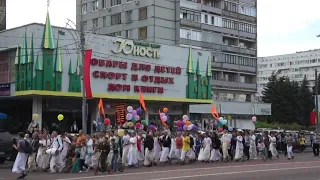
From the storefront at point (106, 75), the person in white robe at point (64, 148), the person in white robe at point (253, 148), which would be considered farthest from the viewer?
the storefront at point (106, 75)

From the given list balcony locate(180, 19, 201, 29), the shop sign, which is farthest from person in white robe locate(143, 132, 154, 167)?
balcony locate(180, 19, 201, 29)

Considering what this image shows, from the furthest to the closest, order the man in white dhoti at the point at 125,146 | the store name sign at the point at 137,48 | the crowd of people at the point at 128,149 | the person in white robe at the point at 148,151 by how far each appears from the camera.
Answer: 1. the store name sign at the point at 137,48
2. the person in white robe at the point at 148,151
3. the man in white dhoti at the point at 125,146
4. the crowd of people at the point at 128,149

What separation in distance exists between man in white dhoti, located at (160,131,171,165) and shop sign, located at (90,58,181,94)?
12260mm

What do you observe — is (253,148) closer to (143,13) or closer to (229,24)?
(143,13)

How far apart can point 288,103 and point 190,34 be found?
22.3m

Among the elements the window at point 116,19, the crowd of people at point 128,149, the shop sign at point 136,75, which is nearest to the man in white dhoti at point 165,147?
the crowd of people at point 128,149

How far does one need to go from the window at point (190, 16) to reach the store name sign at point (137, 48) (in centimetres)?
2464

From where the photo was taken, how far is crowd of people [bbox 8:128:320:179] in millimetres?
21375

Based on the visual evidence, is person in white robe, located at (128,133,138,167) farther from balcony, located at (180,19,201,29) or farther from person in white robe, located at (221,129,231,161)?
balcony, located at (180,19,201,29)

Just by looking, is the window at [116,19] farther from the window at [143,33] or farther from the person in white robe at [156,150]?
the person in white robe at [156,150]

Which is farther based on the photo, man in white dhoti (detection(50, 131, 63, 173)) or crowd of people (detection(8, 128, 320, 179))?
man in white dhoti (detection(50, 131, 63, 173))

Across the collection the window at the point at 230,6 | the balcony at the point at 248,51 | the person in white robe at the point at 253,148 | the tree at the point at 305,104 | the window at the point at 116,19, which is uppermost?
the window at the point at 230,6

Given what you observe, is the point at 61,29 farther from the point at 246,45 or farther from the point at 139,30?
the point at 246,45

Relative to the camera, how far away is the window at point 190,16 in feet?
218
